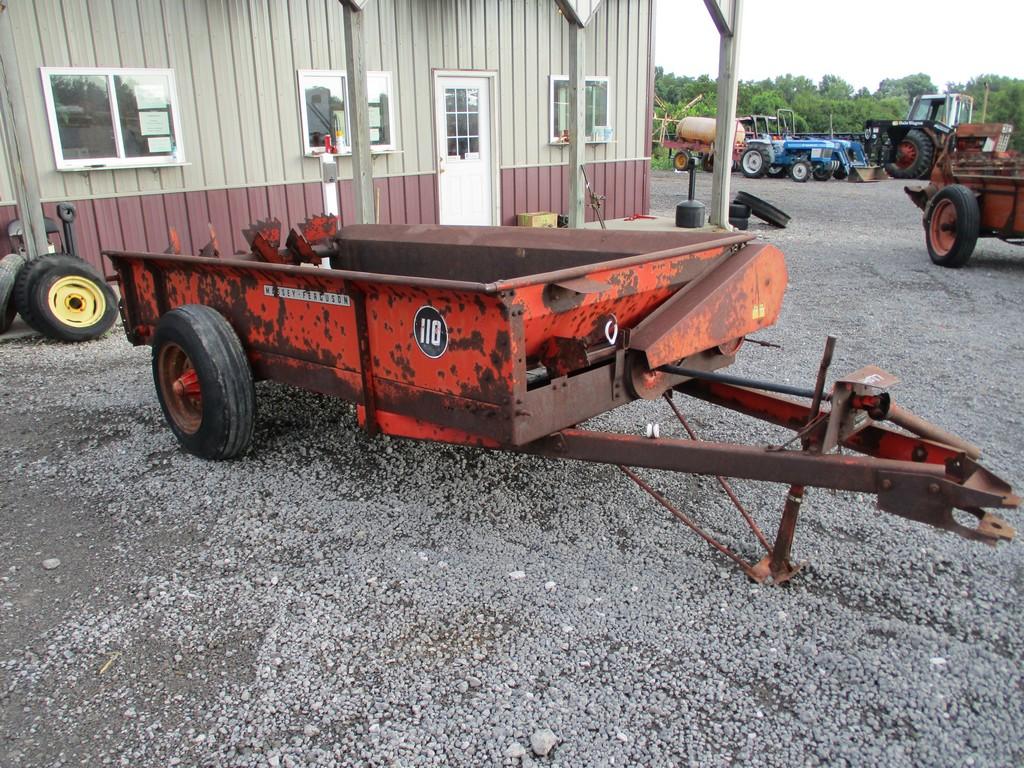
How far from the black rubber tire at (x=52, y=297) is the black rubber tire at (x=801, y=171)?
75.7 feet

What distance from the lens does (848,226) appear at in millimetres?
14938

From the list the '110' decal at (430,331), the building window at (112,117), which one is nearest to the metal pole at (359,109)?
the building window at (112,117)

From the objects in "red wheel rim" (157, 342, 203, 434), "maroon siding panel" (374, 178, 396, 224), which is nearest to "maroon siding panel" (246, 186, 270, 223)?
"maroon siding panel" (374, 178, 396, 224)

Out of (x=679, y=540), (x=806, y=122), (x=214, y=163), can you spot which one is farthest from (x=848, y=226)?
(x=806, y=122)

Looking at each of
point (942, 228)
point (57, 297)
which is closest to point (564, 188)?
point (942, 228)

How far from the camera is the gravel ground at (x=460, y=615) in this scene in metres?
2.44

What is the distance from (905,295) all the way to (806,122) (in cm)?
3258

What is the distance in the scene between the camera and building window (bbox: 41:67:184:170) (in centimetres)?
787

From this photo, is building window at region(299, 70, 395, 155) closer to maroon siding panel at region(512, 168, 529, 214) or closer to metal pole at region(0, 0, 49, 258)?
maroon siding panel at region(512, 168, 529, 214)

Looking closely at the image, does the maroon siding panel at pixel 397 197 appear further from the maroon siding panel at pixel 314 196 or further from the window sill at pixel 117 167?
the window sill at pixel 117 167

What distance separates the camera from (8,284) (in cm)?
692

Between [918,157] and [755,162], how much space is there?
4822 millimetres

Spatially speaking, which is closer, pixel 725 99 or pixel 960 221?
pixel 960 221

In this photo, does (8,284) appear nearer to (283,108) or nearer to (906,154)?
(283,108)
